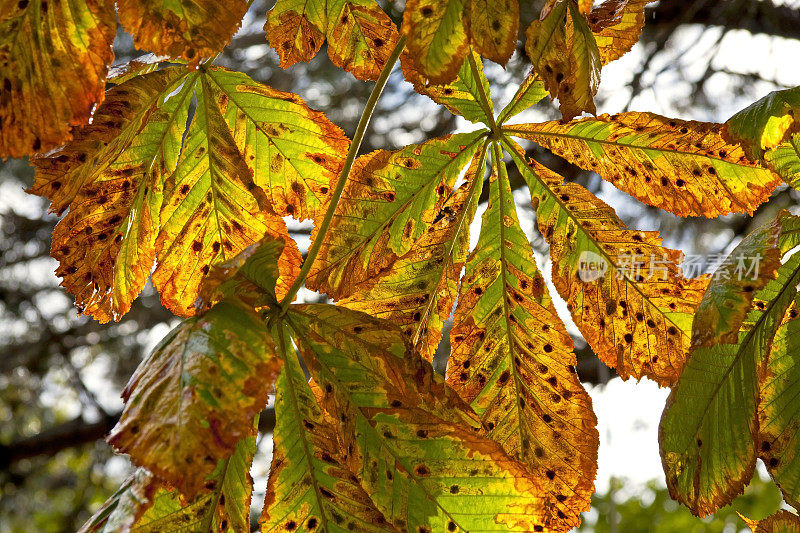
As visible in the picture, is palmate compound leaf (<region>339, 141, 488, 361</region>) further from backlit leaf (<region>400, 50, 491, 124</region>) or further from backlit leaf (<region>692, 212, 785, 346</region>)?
backlit leaf (<region>692, 212, 785, 346</region>)

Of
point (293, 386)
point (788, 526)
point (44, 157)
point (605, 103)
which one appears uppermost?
point (605, 103)

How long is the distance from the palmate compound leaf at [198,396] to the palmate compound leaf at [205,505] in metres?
0.10

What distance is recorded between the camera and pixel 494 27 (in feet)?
1.80

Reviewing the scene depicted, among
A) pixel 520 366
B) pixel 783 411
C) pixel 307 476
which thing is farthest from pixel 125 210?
pixel 783 411

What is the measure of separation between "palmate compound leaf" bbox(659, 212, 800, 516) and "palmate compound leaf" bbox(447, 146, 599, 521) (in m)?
0.10

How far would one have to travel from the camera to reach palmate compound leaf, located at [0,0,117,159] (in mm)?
526

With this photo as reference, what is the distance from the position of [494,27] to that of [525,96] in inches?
10.2

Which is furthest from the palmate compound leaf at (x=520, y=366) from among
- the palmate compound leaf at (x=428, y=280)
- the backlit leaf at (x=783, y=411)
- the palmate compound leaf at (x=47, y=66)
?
the palmate compound leaf at (x=47, y=66)

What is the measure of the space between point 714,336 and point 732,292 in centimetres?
4

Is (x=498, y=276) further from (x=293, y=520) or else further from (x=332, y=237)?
(x=293, y=520)

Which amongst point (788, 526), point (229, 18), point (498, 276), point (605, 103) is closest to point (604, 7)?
point (498, 276)

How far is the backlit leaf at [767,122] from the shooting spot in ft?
1.98

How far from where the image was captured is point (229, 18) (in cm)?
56

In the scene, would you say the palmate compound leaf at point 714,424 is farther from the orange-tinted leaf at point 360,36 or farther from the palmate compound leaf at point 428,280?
the orange-tinted leaf at point 360,36
